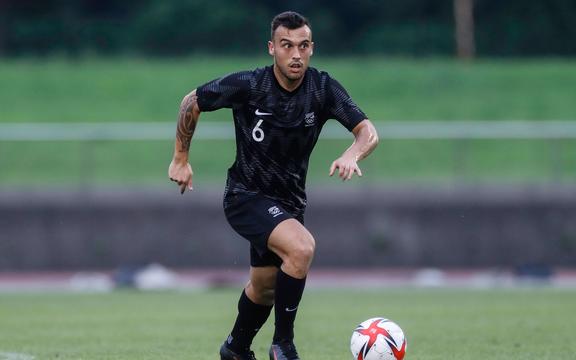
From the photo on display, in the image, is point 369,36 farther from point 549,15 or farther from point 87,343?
point 87,343

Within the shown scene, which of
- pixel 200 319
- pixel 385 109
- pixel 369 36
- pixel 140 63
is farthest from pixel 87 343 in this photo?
pixel 369 36

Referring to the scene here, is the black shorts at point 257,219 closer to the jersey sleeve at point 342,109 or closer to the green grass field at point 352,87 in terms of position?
the jersey sleeve at point 342,109

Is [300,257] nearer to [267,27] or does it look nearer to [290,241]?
[290,241]

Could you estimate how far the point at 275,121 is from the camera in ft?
28.0

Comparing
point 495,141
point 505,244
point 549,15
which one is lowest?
point 505,244

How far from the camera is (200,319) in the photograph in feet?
43.4

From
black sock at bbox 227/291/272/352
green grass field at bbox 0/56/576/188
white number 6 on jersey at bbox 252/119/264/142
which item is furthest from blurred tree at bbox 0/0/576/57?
white number 6 on jersey at bbox 252/119/264/142

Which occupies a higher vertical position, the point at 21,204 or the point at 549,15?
the point at 549,15

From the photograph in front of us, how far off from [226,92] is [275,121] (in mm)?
372

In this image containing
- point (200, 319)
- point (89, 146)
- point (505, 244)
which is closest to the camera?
point (200, 319)

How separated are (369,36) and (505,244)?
2121 centimetres

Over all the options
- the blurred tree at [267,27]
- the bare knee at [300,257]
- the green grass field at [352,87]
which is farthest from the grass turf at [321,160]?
the blurred tree at [267,27]

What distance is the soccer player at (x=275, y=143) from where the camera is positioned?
27.6ft

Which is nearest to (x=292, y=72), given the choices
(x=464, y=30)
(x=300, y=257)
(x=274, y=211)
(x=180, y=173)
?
(x=274, y=211)
